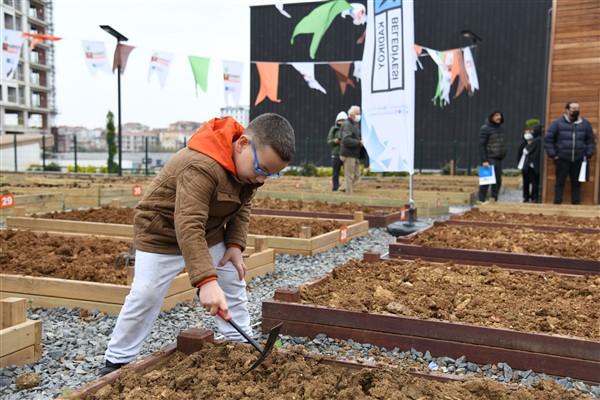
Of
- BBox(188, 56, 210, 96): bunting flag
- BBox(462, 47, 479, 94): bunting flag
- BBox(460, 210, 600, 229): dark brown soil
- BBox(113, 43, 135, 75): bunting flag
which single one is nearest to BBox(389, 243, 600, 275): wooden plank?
BBox(460, 210, 600, 229): dark brown soil

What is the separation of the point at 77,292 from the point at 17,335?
1.09 m

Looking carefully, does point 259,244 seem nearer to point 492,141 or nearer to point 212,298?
point 212,298

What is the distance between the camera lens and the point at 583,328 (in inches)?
128

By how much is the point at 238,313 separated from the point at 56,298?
187cm

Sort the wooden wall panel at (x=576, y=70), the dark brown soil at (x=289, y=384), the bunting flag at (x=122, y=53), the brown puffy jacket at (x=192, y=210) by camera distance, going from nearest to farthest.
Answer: the dark brown soil at (x=289, y=384)
the brown puffy jacket at (x=192, y=210)
the wooden wall panel at (x=576, y=70)
the bunting flag at (x=122, y=53)

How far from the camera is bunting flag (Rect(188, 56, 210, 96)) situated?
14.0 meters

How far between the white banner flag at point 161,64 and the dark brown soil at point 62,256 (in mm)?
9117

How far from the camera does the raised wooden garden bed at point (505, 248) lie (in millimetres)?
4949

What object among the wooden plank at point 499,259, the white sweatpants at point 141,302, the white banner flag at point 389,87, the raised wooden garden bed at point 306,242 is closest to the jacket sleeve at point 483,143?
the white banner flag at point 389,87

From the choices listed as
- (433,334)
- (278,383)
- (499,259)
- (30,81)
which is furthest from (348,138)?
(30,81)

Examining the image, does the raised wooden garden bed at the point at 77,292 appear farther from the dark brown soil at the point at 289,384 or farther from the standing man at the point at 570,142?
the standing man at the point at 570,142

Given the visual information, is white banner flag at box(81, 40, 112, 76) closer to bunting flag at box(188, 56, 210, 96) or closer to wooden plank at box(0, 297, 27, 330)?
bunting flag at box(188, 56, 210, 96)

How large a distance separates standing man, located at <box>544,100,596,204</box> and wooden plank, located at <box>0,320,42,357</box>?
28.9 feet

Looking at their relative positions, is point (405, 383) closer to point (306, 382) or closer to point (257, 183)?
point (306, 382)
